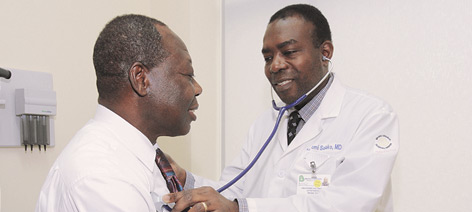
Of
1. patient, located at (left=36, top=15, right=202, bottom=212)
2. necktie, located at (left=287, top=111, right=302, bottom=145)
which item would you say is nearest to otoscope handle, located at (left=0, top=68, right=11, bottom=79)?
patient, located at (left=36, top=15, right=202, bottom=212)

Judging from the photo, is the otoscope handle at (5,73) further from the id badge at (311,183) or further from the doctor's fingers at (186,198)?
the id badge at (311,183)

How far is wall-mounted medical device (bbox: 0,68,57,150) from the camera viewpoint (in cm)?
133

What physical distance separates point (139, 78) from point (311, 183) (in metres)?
0.54

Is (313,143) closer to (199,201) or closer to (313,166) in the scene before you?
(313,166)

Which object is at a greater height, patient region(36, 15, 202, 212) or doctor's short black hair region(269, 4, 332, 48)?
doctor's short black hair region(269, 4, 332, 48)

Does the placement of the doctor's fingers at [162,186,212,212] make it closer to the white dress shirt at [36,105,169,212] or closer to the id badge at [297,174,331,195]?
the white dress shirt at [36,105,169,212]

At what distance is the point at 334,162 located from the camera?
1100 mm

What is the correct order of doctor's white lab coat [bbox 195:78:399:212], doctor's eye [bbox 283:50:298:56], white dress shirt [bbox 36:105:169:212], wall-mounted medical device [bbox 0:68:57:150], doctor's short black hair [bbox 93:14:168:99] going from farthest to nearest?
wall-mounted medical device [bbox 0:68:57:150] → doctor's eye [bbox 283:50:298:56] → doctor's white lab coat [bbox 195:78:399:212] → doctor's short black hair [bbox 93:14:168:99] → white dress shirt [bbox 36:105:169:212]

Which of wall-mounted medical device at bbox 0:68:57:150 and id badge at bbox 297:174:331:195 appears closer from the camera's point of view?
id badge at bbox 297:174:331:195

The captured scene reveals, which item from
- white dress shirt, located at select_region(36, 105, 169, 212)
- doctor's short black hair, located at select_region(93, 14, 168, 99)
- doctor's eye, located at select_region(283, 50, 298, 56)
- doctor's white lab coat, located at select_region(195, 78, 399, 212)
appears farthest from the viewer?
doctor's eye, located at select_region(283, 50, 298, 56)

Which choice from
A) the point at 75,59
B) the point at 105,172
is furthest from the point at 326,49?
the point at 75,59

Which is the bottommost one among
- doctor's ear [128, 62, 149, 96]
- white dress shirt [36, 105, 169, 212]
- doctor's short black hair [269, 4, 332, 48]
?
white dress shirt [36, 105, 169, 212]

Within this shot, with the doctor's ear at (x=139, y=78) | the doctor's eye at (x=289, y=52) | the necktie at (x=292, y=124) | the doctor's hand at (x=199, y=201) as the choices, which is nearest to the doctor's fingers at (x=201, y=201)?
the doctor's hand at (x=199, y=201)

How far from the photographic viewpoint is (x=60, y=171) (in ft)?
2.35
